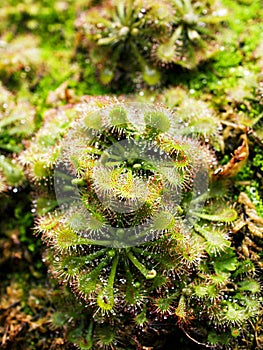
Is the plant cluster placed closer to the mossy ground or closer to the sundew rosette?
the mossy ground

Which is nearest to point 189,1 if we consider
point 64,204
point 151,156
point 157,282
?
point 151,156

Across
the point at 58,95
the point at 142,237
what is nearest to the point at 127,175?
the point at 142,237

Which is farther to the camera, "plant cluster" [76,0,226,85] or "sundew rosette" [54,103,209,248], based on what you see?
"plant cluster" [76,0,226,85]

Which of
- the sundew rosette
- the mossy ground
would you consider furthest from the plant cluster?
the sundew rosette

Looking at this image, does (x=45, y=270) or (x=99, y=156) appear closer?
(x=99, y=156)

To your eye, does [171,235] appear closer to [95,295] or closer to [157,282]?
[157,282]

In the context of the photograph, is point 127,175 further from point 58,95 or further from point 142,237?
point 58,95
